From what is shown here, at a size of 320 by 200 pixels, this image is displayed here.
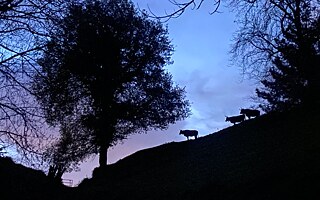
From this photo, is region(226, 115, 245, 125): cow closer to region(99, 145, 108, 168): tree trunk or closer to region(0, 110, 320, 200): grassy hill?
region(0, 110, 320, 200): grassy hill

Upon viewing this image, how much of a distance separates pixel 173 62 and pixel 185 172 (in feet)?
60.7

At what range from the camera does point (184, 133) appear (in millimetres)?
33312

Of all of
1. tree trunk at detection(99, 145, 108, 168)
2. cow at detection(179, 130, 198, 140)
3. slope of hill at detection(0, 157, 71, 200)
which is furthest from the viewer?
cow at detection(179, 130, 198, 140)

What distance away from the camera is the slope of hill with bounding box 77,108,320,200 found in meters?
12.7

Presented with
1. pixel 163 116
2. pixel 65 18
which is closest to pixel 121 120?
pixel 163 116

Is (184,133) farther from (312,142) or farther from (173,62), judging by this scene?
(312,142)

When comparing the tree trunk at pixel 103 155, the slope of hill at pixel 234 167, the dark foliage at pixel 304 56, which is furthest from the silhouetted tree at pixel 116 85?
the dark foliage at pixel 304 56

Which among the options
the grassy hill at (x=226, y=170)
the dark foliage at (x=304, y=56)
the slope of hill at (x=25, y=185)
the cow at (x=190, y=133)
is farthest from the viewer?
the cow at (x=190, y=133)

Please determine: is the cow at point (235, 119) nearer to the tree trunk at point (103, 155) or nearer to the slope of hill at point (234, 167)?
the slope of hill at point (234, 167)

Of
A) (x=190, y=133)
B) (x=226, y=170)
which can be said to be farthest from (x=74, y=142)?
(x=226, y=170)

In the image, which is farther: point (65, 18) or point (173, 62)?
point (173, 62)

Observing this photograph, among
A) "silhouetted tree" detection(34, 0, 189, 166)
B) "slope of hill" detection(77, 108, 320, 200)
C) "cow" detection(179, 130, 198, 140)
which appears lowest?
"slope of hill" detection(77, 108, 320, 200)

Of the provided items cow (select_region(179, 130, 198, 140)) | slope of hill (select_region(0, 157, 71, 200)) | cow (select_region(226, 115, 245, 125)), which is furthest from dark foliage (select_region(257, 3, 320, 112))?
slope of hill (select_region(0, 157, 71, 200))

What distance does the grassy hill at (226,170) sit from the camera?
12.8 m
